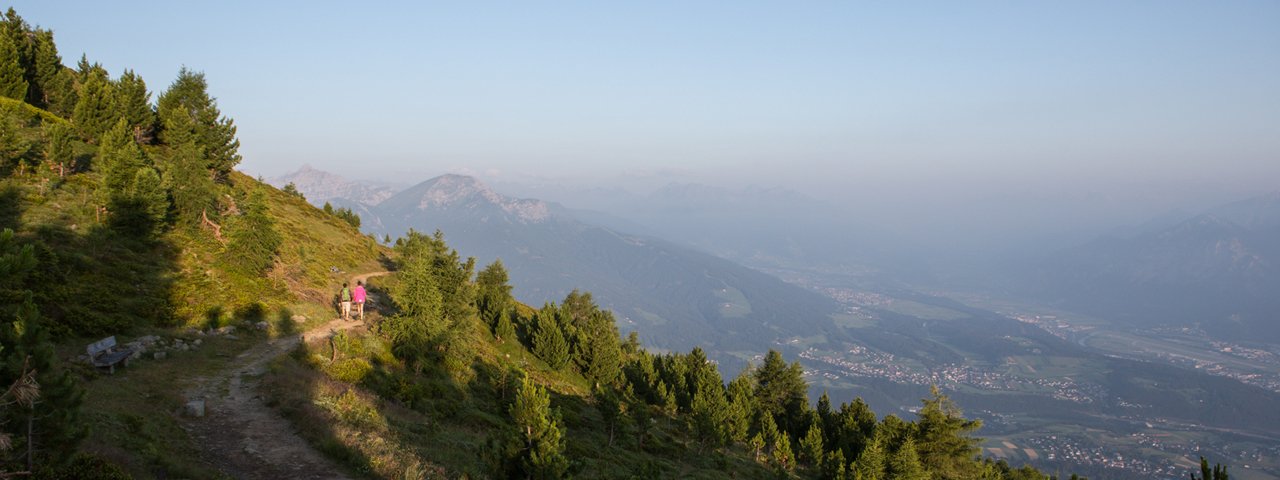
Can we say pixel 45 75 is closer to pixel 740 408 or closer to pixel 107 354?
pixel 107 354

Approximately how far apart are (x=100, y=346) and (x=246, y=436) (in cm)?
834

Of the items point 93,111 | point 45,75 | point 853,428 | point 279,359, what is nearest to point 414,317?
point 279,359

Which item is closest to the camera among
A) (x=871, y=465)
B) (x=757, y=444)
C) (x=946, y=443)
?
(x=871, y=465)

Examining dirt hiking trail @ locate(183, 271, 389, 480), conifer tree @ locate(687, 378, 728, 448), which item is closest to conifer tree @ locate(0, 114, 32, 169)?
dirt hiking trail @ locate(183, 271, 389, 480)

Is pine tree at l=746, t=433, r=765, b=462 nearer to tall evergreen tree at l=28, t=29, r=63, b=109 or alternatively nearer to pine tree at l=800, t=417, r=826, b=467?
pine tree at l=800, t=417, r=826, b=467

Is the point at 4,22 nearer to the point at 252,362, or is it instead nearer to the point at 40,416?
the point at 252,362

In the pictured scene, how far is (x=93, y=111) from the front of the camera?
158ft

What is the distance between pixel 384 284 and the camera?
5266 cm

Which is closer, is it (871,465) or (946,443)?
(871,465)

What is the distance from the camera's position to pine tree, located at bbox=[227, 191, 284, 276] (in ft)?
112

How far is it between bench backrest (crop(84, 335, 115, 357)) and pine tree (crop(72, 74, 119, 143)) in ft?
142

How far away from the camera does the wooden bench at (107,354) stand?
61.2ft

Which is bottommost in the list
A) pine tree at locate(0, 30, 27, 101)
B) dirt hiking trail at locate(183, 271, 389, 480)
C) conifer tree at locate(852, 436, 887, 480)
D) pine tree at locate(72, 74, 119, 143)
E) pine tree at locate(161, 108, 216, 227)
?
conifer tree at locate(852, 436, 887, 480)

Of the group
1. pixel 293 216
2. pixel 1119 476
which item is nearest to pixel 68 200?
pixel 293 216
